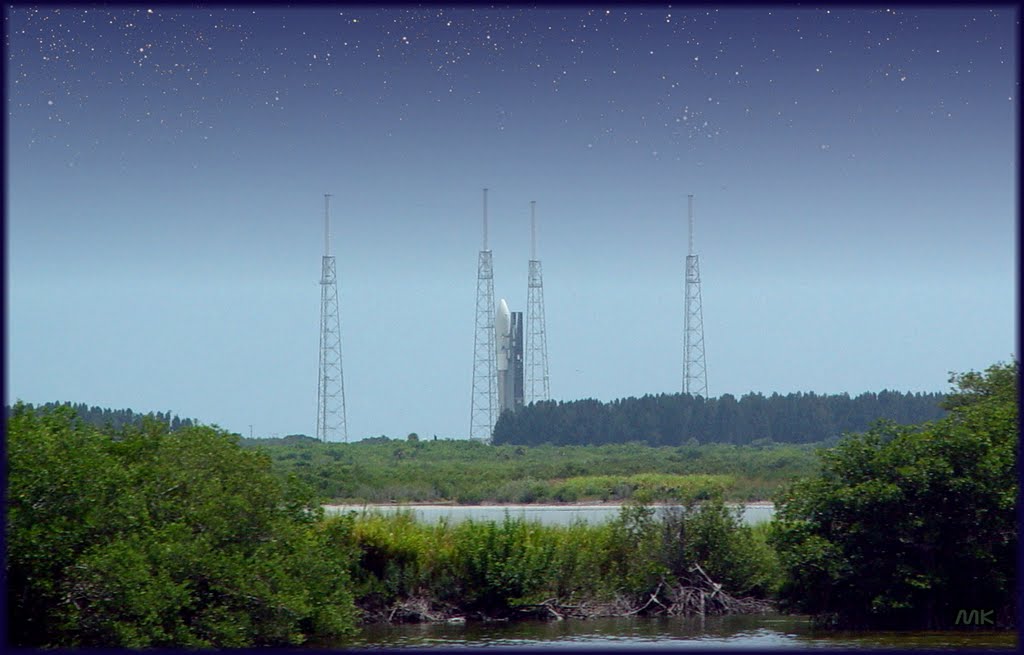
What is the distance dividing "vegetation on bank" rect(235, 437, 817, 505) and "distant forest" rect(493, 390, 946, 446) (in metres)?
8.66

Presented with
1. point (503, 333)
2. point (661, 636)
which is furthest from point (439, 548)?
point (503, 333)

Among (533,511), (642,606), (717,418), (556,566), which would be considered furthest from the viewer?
(717,418)

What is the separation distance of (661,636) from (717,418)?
8857 centimetres

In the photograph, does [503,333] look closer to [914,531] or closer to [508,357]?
[508,357]

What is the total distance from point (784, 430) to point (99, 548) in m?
95.8

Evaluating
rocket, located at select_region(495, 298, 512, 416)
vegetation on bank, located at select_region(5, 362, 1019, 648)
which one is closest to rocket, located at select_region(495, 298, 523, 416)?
rocket, located at select_region(495, 298, 512, 416)

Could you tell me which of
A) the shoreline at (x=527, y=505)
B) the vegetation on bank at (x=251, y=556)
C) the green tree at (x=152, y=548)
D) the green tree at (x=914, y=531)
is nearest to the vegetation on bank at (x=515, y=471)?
the shoreline at (x=527, y=505)

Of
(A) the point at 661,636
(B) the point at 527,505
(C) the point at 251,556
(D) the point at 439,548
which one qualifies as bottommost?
(A) the point at 661,636

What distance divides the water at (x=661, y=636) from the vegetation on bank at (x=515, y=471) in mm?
3508

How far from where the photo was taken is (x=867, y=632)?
22469mm

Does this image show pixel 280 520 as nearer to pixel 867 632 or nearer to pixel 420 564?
pixel 420 564

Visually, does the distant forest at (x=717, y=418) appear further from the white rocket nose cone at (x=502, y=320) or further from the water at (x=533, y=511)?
the water at (x=533, y=511)

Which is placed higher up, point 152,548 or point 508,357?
point 508,357

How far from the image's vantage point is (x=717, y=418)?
360 feet
